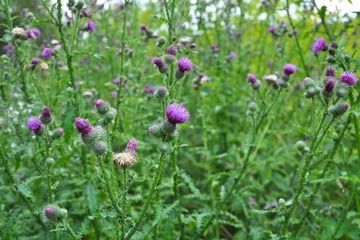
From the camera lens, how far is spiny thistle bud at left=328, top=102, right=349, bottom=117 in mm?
2863

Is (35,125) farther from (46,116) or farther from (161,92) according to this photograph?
(161,92)

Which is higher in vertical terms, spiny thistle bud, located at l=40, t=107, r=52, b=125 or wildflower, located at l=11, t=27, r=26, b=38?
wildflower, located at l=11, t=27, r=26, b=38

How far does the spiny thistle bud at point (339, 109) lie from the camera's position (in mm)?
2863

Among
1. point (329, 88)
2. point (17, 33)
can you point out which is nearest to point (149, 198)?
point (329, 88)

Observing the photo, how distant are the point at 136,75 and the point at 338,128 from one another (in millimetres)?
2130

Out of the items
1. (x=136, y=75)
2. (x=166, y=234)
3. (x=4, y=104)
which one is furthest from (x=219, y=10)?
(x=166, y=234)

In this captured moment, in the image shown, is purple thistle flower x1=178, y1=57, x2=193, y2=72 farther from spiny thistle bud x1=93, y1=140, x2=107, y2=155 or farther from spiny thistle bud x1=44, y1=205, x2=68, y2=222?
spiny thistle bud x1=44, y1=205, x2=68, y2=222

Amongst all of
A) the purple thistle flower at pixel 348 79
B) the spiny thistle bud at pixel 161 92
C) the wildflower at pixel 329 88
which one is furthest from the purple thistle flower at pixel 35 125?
the purple thistle flower at pixel 348 79

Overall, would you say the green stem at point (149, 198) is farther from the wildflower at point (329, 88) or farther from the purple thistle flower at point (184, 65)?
the wildflower at point (329, 88)

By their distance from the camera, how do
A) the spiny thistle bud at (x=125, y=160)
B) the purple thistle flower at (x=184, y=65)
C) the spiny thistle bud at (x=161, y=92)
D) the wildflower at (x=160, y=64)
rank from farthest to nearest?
the purple thistle flower at (x=184, y=65)
the wildflower at (x=160, y=64)
the spiny thistle bud at (x=161, y=92)
the spiny thistle bud at (x=125, y=160)

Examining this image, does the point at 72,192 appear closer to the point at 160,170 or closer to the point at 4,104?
the point at 4,104

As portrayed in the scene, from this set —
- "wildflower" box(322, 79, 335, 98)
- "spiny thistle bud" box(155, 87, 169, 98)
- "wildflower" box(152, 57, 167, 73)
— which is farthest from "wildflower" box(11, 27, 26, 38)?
"wildflower" box(322, 79, 335, 98)

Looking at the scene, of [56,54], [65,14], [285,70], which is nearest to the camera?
[285,70]

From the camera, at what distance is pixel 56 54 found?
4312 millimetres
